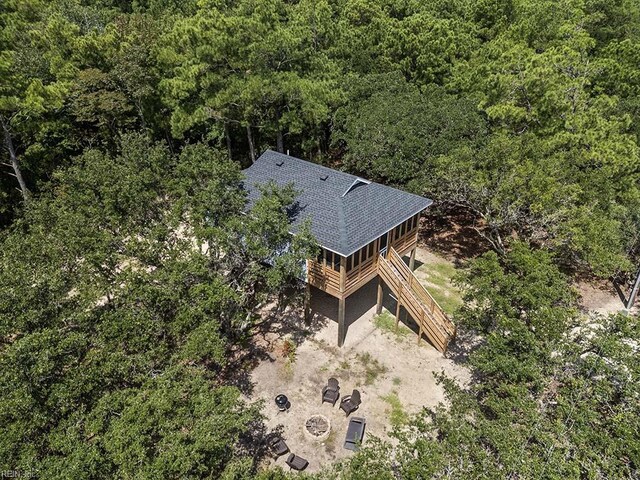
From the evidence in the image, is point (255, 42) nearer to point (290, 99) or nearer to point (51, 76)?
point (290, 99)

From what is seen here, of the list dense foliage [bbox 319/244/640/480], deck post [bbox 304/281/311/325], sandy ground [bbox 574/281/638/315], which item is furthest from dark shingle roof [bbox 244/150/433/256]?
sandy ground [bbox 574/281/638/315]

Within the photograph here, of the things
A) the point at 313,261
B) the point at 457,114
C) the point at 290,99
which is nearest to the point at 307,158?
the point at 290,99

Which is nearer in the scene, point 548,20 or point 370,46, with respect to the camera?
point 548,20

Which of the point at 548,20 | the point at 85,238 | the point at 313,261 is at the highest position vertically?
the point at 548,20

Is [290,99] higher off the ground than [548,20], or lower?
lower

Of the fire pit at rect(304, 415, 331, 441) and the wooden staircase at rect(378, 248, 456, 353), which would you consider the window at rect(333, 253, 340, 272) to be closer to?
the wooden staircase at rect(378, 248, 456, 353)

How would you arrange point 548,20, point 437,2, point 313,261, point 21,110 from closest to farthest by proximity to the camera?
point 313,261 → point 21,110 → point 548,20 → point 437,2
